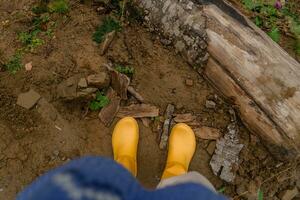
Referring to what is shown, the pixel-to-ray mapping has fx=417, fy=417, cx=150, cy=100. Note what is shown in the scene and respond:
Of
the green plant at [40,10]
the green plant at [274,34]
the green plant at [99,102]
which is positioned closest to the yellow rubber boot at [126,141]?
the green plant at [99,102]

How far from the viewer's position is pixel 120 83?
3.26 metres

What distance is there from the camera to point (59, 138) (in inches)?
125

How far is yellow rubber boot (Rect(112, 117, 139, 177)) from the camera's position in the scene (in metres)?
3.14

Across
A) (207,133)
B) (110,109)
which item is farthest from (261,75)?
(110,109)

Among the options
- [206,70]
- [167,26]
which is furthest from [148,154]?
[167,26]

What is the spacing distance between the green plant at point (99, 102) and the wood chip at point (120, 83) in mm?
114

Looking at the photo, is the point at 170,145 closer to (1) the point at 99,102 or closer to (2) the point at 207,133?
(2) the point at 207,133

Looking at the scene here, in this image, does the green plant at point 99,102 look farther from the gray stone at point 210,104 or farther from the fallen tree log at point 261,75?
the fallen tree log at point 261,75

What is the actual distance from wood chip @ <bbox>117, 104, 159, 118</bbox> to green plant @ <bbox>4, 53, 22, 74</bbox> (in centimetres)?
90

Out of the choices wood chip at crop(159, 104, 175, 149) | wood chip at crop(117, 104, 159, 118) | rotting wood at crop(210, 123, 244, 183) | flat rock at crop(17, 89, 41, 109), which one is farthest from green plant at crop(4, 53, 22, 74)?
rotting wood at crop(210, 123, 244, 183)

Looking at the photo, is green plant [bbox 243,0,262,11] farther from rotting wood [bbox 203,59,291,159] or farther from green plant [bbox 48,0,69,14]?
green plant [bbox 48,0,69,14]

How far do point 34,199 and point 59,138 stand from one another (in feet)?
5.27

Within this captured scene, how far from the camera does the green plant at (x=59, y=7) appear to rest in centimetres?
356

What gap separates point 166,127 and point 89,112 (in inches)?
24.3
